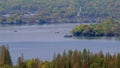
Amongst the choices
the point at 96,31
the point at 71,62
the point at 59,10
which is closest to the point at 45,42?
the point at 96,31

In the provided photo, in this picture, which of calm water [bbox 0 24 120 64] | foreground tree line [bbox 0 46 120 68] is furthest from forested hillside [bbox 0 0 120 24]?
foreground tree line [bbox 0 46 120 68]

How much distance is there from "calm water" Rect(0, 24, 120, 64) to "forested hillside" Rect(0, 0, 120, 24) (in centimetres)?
1415

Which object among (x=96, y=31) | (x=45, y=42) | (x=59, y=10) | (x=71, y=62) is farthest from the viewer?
(x=59, y=10)

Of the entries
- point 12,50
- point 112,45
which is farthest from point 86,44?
point 12,50

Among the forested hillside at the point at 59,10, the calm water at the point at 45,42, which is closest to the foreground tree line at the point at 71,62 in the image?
the calm water at the point at 45,42

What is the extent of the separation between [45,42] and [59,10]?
3655 cm

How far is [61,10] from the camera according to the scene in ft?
313

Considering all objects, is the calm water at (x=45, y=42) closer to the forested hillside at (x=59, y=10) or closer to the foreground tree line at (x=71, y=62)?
the foreground tree line at (x=71, y=62)

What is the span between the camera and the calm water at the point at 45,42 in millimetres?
49781

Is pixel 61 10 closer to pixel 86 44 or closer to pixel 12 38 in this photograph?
pixel 12 38

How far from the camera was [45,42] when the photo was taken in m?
58.8

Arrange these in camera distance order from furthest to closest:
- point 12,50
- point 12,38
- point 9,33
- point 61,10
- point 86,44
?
point 61,10, point 9,33, point 12,38, point 86,44, point 12,50

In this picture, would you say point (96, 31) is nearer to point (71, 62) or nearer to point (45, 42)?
point (45, 42)

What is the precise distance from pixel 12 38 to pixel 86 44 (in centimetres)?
946
